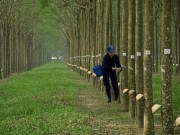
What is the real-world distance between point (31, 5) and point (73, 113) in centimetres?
3205

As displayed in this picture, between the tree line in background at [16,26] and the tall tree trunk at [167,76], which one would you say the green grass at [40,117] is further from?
the tree line in background at [16,26]

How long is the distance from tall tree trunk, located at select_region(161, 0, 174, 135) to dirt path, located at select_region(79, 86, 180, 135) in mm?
1098

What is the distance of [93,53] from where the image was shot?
25.7 meters

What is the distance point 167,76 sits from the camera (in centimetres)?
923

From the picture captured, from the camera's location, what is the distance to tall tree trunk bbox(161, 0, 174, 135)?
9188mm

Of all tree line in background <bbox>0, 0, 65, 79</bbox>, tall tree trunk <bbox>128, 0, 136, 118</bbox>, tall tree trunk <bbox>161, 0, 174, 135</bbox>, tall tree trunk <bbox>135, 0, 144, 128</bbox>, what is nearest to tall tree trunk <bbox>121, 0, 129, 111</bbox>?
tall tree trunk <bbox>128, 0, 136, 118</bbox>

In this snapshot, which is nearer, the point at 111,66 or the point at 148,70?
the point at 148,70

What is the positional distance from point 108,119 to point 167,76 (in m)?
3.87

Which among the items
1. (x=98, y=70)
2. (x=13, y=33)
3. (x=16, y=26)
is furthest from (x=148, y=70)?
(x=16, y=26)

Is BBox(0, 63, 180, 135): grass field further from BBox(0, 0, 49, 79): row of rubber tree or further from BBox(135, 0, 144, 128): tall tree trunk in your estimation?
BBox(0, 0, 49, 79): row of rubber tree

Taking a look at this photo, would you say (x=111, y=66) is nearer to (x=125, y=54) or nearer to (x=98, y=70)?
(x=98, y=70)

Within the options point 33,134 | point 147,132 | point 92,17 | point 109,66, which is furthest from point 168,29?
point 92,17

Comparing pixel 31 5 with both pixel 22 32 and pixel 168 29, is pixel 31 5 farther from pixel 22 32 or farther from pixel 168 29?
pixel 168 29

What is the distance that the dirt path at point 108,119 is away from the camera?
418 inches
